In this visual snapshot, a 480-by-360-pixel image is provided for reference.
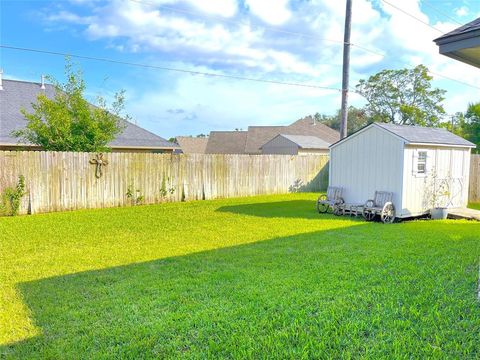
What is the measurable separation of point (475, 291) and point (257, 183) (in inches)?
480

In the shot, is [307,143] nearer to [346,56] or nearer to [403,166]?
[346,56]

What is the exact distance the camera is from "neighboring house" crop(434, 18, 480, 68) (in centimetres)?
327

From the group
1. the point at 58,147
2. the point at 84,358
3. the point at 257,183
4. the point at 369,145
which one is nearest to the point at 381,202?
the point at 369,145

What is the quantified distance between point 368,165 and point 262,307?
8.23 m

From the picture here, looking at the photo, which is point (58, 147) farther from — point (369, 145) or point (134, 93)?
point (369, 145)

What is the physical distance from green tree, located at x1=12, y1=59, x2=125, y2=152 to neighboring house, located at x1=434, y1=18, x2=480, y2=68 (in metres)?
11.0

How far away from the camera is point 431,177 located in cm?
1061

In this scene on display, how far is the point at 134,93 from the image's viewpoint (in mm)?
14711

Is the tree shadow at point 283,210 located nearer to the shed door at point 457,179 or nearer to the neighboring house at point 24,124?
the shed door at point 457,179

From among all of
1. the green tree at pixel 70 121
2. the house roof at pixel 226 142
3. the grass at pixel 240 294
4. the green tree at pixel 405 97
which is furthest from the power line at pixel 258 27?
the house roof at pixel 226 142

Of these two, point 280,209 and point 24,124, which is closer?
point 280,209

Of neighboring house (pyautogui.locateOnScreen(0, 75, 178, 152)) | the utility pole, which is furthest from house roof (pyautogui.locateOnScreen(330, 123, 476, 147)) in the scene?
neighboring house (pyautogui.locateOnScreen(0, 75, 178, 152))

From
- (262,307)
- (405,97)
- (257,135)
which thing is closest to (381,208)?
(262,307)

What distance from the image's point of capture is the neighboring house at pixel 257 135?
3297cm
